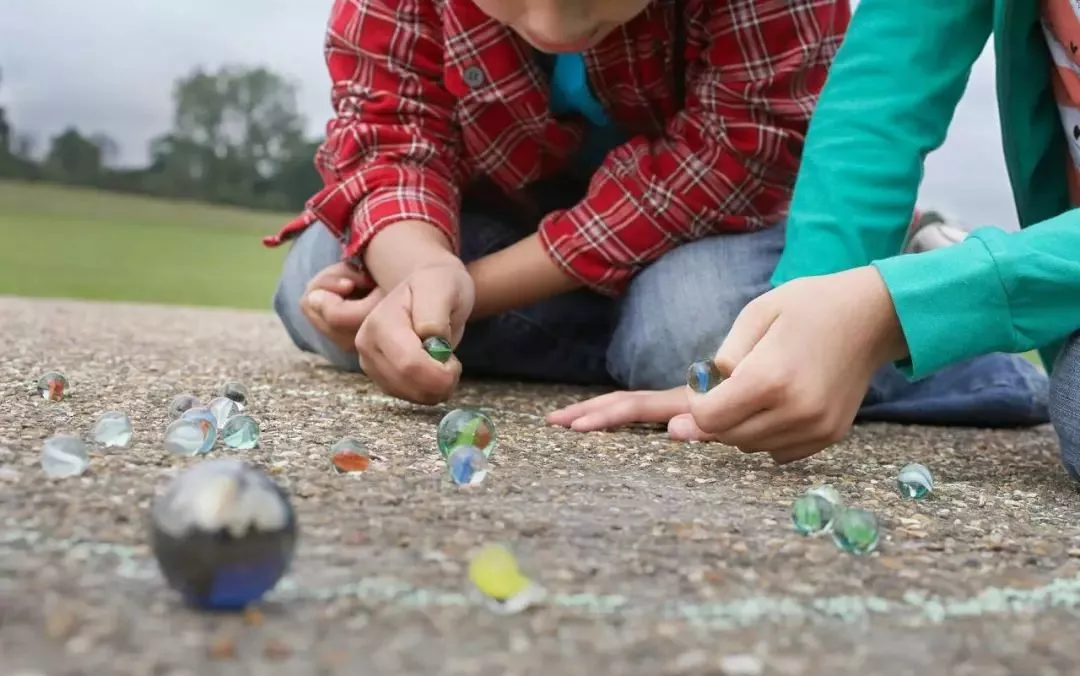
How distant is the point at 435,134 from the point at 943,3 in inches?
24.2

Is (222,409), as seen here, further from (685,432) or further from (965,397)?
(965,397)

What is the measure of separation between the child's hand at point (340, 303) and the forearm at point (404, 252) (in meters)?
0.03

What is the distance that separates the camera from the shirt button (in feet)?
3.96

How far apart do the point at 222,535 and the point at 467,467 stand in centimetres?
29

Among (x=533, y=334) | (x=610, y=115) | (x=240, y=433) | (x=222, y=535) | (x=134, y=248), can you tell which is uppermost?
(x=610, y=115)

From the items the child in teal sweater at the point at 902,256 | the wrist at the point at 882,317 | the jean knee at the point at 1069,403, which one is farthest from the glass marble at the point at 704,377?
the jean knee at the point at 1069,403

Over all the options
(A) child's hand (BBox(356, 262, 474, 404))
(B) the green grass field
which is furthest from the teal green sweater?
(B) the green grass field

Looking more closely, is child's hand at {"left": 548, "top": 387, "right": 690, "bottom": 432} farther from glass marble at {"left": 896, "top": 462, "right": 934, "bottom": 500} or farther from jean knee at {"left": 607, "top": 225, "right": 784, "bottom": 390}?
glass marble at {"left": 896, "top": 462, "right": 934, "bottom": 500}

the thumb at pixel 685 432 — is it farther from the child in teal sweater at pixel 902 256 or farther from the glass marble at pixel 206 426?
the glass marble at pixel 206 426

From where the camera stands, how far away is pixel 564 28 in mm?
925

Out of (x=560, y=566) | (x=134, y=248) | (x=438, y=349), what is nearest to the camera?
(x=560, y=566)

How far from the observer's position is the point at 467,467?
2.32ft

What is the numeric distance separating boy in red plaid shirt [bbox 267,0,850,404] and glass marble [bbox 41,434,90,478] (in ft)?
1.46

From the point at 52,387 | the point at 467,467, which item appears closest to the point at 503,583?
the point at 467,467
